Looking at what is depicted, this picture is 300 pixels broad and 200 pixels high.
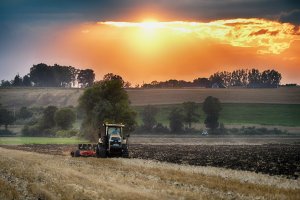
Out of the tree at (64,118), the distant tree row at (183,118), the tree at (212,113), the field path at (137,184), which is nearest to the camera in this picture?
the field path at (137,184)

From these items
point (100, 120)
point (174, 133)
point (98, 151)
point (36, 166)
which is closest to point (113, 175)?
point (36, 166)

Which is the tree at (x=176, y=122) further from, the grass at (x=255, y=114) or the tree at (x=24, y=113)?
the tree at (x=24, y=113)

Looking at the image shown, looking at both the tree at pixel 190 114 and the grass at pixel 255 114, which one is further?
the grass at pixel 255 114

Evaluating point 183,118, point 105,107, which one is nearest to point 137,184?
point 105,107

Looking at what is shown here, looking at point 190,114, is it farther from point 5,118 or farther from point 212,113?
point 5,118

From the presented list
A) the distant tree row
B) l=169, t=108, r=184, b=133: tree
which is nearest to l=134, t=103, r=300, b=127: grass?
the distant tree row

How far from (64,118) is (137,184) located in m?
121

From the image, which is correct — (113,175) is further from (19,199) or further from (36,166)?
(19,199)

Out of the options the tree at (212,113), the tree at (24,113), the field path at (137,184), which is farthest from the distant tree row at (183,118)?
the field path at (137,184)

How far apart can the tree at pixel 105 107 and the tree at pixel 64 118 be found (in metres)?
42.7

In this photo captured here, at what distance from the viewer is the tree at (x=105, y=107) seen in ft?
325

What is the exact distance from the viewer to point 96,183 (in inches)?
1208

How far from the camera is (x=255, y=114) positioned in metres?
180

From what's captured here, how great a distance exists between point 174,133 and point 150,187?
126 meters
